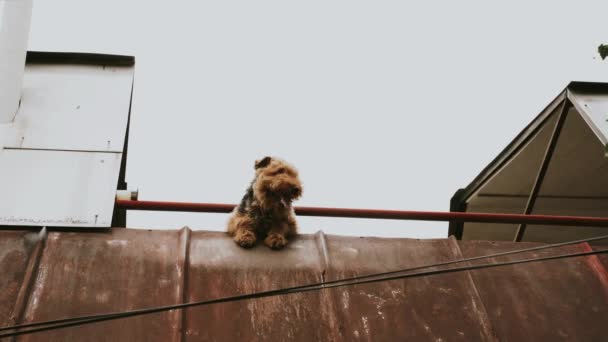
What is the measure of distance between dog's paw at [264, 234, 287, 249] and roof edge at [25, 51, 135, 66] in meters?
3.10

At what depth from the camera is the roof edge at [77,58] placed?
6.19 metres

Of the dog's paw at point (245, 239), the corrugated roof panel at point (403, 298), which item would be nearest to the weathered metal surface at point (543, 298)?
the corrugated roof panel at point (403, 298)

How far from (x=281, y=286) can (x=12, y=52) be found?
3.89 meters

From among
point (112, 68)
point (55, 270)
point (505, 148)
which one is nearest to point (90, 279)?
point (55, 270)

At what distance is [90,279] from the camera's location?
13.5ft

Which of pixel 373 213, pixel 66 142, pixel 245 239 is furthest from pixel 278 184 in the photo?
pixel 66 142

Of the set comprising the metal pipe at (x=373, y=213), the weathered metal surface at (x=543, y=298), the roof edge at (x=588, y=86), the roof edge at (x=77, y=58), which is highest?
the roof edge at (x=588, y=86)

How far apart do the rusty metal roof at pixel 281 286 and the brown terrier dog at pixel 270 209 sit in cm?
18

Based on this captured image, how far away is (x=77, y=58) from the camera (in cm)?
626

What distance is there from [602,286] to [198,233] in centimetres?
388

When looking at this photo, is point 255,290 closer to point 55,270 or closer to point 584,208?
point 55,270

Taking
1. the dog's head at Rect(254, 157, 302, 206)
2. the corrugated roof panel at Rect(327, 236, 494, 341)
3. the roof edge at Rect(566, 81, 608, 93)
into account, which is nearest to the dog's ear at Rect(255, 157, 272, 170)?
the dog's head at Rect(254, 157, 302, 206)

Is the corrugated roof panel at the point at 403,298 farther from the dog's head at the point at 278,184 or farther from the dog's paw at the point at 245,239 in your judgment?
the dog's paw at the point at 245,239

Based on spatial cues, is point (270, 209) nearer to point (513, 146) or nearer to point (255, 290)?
point (255, 290)
